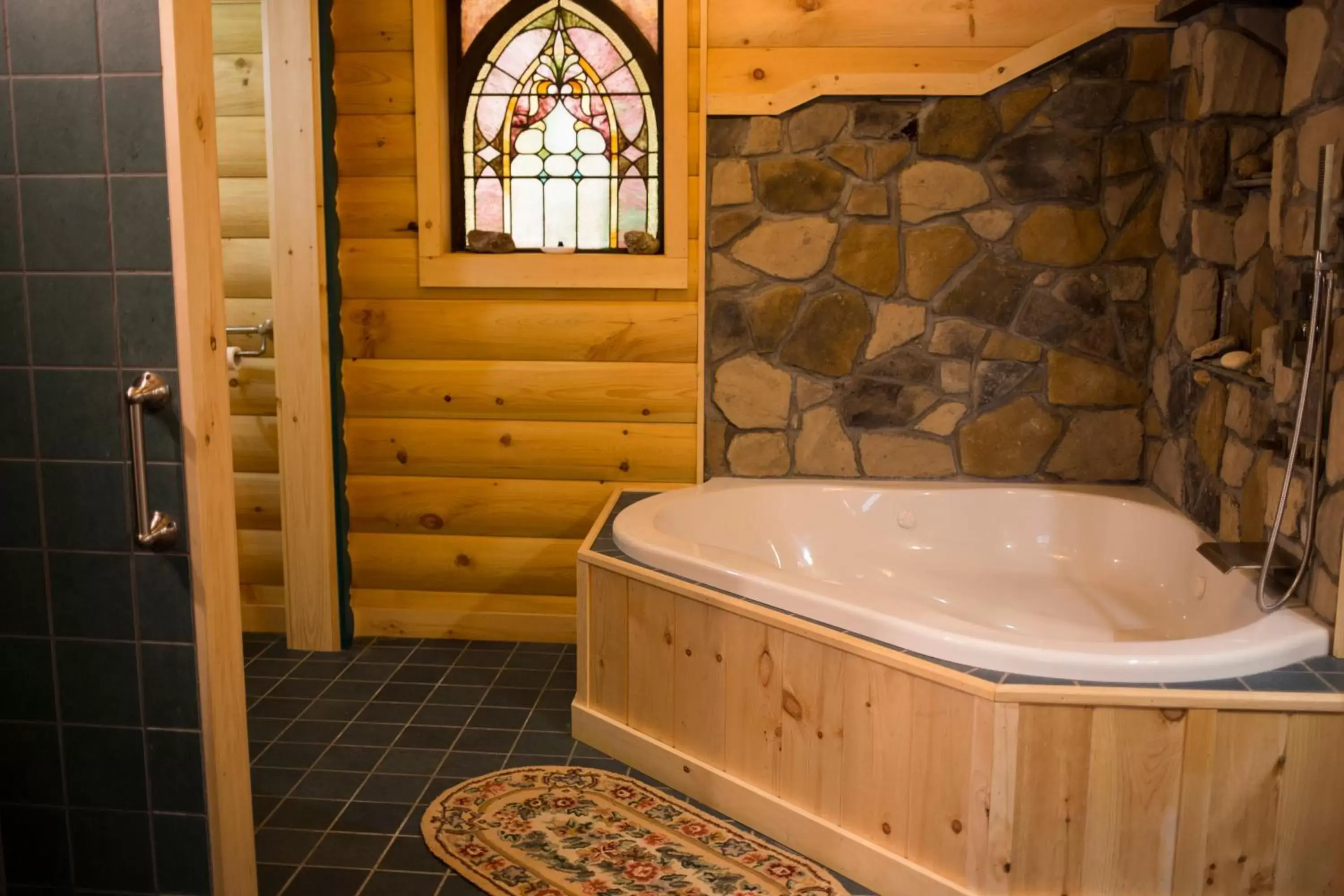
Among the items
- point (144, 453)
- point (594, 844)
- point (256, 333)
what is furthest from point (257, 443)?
point (144, 453)

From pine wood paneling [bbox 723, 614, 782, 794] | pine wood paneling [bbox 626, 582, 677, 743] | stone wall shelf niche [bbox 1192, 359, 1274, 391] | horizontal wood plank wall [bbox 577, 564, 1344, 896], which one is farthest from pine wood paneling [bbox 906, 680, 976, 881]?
stone wall shelf niche [bbox 1192, 359, 1274, 391]

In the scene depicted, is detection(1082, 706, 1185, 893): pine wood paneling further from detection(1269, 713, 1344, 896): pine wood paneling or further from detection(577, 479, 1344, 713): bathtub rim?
detection(1269, 713, 1344, 896): pine wood paneling

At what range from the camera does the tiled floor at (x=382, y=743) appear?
108 inches

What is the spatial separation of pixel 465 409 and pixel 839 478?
1.24 metres

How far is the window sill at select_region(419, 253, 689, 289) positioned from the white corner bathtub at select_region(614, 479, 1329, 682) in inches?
26.6

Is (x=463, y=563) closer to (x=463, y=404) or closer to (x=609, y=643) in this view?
(x=463, y=404)

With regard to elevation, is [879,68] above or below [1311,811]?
above

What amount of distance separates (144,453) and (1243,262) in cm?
273

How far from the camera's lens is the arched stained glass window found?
4.00m

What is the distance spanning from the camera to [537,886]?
2.63 m

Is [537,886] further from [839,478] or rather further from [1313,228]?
[1313,228]

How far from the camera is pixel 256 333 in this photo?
403 centimetres

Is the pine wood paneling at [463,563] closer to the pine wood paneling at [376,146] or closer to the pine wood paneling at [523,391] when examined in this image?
the pine wood paneling at [523,391]

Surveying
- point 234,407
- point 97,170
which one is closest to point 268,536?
point 234,407
